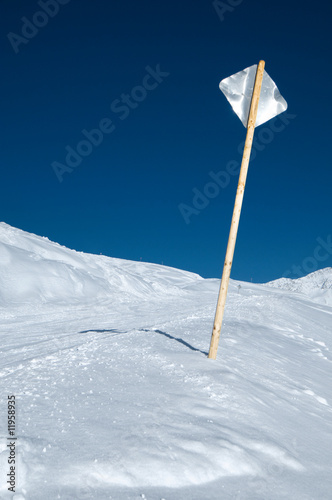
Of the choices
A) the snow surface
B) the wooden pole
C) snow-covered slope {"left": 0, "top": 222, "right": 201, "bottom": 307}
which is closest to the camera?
the snow surface

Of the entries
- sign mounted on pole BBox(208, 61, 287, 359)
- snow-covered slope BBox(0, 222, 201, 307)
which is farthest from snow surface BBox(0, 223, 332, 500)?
snow-covered slope BBox(0, 222, 201, 307)

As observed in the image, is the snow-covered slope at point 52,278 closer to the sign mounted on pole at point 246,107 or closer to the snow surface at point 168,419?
the snow surface at point 168,419

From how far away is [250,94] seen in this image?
4781mm

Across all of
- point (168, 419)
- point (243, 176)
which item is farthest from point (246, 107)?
point (168, 419)

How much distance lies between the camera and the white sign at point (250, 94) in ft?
15.5

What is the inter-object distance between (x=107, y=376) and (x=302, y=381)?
301cm

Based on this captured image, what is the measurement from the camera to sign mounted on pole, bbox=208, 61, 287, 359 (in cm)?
466

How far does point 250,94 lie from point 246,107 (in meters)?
0.17

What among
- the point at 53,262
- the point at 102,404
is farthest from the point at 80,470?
the point at 53,262

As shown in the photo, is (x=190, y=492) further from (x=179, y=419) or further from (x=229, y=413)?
(x=229, y=413)

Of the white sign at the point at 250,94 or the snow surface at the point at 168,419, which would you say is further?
the white sign at the point at 250,94

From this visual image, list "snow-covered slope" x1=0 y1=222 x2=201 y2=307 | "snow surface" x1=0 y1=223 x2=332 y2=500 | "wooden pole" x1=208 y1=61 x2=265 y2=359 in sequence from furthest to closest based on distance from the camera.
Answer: "snow-covered slope" x1=0 y1=222 x2=201 y2=307 < "wooden pole" x1=208 y1=61 x2=265 y2=359 < "snow surface" x1=0 y1=223 x2=332 y2=500

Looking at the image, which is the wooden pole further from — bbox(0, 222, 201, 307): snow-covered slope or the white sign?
bbox(0, 222, 201, 307): snow-covered slope

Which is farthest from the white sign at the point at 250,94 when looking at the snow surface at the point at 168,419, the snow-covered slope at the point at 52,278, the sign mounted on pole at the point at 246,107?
the snow-covered slope at the point at 52,278
